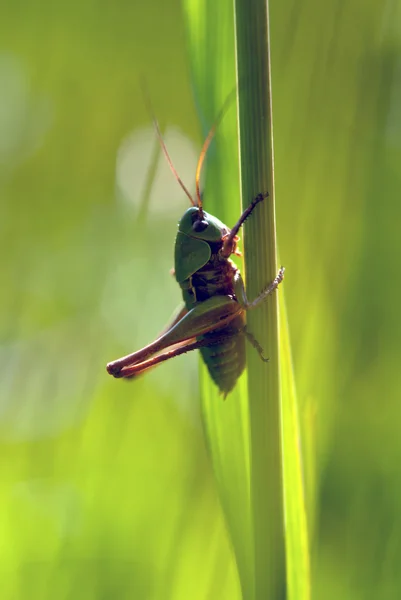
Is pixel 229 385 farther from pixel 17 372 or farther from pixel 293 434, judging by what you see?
pixel 17 372

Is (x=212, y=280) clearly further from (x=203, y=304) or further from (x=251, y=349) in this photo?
(x=251, y=349)

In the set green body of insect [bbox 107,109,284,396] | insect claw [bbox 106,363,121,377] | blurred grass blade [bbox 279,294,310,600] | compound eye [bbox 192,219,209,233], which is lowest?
blurred grass blade [bbox 279,294,310,600]

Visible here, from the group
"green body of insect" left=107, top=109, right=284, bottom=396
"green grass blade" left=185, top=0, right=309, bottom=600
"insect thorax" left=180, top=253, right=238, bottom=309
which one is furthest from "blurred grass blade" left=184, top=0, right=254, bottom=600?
"insect thorax" left=180, top=253, right=238, bottom=309

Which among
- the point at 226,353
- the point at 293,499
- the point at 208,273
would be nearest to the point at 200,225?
the point at 208,273

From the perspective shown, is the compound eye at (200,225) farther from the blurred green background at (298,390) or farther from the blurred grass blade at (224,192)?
the blurred grass blade at (224,192)

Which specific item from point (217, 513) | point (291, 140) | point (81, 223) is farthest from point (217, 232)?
point (81, 223)

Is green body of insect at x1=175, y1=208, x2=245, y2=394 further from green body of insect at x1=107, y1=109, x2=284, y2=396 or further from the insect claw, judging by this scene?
the insect claw
